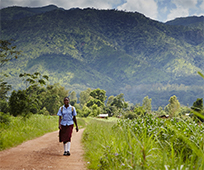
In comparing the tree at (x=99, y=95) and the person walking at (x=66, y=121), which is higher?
the tree at (x=99, y=95)

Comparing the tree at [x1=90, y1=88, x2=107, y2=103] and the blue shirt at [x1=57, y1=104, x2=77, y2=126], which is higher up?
the tree at [x1=90, y1=88, x2=107, y2=103]

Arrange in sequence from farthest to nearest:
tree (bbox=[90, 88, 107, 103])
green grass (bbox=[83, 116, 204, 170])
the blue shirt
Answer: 1. tree (bbox=[90, 88, 107, 103])
2. the blue shirt
3. green grass (bbox=[83, 116, 204, 170])

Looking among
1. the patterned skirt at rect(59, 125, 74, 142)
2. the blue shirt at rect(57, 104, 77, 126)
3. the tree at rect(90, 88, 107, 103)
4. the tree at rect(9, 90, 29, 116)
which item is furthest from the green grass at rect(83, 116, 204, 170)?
the tree at rect(90, 88, 107, 103)

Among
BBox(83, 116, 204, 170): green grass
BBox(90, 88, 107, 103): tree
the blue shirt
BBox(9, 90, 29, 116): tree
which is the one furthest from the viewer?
BBox(90, 88, 107, 103): tree

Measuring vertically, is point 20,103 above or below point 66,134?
above

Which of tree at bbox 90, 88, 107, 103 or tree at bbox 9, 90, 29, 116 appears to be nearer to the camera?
tree at bbox 9, 90, 29, 116

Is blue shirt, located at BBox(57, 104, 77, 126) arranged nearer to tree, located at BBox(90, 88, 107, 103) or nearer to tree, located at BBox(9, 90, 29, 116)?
tree, located at BBox(9, 90, 29, 116)

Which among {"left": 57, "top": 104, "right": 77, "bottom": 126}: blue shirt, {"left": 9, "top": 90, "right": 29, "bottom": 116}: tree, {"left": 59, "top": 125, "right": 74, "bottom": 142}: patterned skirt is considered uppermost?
{"left": 9, "top": 90, "right": 29, "bottom": 116}: tree

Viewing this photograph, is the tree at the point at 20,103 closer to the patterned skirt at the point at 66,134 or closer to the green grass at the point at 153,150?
the green grass at the point at 153,150

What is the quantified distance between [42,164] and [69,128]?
6.92ft

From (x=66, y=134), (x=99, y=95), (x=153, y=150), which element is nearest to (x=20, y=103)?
(x=66, y=134)

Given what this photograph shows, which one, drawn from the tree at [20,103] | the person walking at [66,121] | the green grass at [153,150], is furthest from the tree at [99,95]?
the person walking at [66,121]

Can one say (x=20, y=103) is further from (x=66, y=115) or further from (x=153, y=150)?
(x=153, y=150)

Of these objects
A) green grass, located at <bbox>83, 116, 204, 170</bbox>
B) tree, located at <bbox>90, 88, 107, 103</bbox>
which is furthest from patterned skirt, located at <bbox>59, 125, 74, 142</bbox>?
tree, located at <bbox>90, 88, 107, 103</bbox>
